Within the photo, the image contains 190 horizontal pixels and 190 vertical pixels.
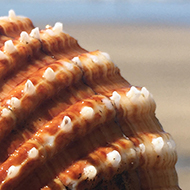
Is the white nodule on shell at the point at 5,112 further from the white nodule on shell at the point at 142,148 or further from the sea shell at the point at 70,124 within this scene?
the white nodule on shell at the point at 142,148

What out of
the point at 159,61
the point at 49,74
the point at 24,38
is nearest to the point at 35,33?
the point at 24,38

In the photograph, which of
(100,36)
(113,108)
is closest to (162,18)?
(100,36)

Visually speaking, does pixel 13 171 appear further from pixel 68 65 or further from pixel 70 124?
pixel 68 65

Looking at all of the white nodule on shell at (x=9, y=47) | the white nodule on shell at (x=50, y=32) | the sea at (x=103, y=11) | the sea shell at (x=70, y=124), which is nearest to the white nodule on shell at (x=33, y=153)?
the sea shell at (x=70, y=124)

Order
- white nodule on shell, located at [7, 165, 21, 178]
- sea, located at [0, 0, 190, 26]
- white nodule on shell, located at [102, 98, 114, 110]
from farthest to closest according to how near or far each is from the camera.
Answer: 1. sea, located at [0, 0, 190, 26]
2. white nodule on shell, located at [102, 98, 114, 110]
3. white nodule on shell, located at [7, 165, 21, 178]

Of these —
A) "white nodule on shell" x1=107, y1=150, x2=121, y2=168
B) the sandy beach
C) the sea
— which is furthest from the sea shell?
Result: the sea

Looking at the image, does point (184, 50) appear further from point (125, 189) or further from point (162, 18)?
point (125, 189)

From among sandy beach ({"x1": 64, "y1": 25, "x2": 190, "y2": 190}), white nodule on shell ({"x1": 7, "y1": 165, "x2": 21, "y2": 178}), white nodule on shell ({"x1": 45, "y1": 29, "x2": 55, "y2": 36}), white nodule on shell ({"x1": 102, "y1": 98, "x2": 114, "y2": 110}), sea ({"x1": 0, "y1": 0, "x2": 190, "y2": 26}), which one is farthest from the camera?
sea ({"x1": 0, "y1": 0, "x2": 190, "y2": 26})

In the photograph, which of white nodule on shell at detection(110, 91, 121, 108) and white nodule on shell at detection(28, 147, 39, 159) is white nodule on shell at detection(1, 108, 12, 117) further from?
white nodule on shell at detection(110, 91, 121, 108)

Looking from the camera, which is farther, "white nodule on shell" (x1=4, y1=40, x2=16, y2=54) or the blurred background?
the blurred background
